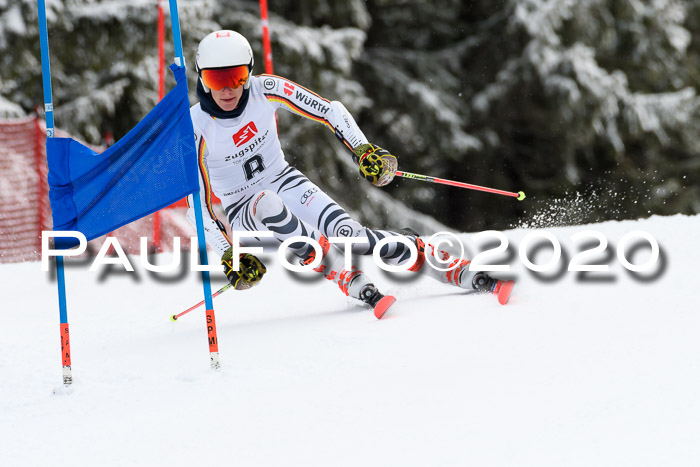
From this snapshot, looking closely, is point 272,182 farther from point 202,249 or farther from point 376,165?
point 202,249

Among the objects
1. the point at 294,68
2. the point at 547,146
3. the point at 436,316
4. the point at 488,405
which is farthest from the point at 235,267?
the point at 547,146

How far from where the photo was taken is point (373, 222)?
49.2ft

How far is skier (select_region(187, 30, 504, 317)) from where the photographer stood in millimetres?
4602

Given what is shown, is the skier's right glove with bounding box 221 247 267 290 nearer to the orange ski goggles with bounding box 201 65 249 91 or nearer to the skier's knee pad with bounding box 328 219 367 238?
the skier's knee pad with bounding box 328 219 367 238

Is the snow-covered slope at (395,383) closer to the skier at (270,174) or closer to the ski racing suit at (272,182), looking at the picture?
the skier at (270,174)

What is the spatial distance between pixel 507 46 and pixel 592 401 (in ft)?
49.2

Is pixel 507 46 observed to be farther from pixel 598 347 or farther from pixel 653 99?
pixel 598 347

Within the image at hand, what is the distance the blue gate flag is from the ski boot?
1.61 metres

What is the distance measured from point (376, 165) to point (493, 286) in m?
0.87

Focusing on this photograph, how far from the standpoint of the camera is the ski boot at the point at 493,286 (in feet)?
14.8

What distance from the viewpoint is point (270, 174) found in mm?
5027

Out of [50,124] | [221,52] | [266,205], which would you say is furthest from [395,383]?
[221,52]

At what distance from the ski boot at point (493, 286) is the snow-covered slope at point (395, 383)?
3.3 inches

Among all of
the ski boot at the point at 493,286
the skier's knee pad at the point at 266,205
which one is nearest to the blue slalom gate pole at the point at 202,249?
the skier's knee pad at the point at 266,205
